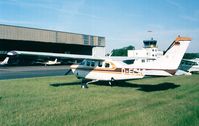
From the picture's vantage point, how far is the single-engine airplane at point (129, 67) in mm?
16938

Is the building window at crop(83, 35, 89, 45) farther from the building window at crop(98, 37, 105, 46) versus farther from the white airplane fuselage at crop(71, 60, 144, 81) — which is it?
the white airplane fuselage at crop(71, 60, 144, 81)

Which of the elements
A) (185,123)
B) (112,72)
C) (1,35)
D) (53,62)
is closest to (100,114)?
(185,123)

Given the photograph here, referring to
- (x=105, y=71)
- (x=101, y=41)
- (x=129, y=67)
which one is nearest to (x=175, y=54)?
(x=129, y=67)

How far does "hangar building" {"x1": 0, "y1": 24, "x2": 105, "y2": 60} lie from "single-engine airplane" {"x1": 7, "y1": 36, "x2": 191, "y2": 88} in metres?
36.9

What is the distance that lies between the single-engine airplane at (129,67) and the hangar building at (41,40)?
3691cm

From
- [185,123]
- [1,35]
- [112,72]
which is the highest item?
Answer: [1,35]

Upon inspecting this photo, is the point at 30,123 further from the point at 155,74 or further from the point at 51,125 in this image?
the point at 155,74

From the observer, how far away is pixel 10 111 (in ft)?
34.8

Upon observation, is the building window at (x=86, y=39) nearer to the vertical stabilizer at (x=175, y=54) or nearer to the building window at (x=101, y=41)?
the building window at (x=101, y=41)

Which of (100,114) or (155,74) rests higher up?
(155,74)

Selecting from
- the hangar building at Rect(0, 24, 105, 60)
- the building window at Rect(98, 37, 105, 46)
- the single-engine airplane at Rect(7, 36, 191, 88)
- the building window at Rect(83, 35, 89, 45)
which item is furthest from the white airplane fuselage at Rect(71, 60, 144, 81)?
the building window at Rect(98, 37, 105, 46)

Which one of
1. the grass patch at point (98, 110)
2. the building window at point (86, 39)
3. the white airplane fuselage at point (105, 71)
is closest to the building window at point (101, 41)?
the building window at point (86, 39)

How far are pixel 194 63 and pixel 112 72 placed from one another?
20.0 meters

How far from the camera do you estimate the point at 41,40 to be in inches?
2381
